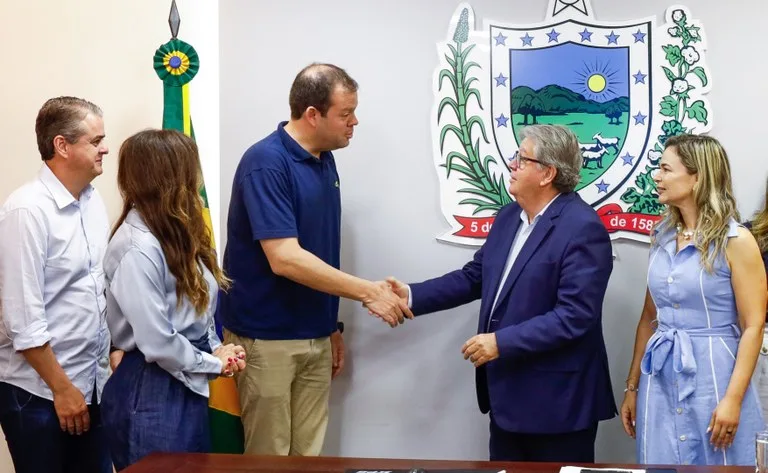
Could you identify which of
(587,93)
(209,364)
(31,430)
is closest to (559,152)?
(587,93)

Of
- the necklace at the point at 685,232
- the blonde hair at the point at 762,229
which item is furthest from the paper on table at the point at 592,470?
the blonde hair at the point at 762,229

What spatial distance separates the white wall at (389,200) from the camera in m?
3.20

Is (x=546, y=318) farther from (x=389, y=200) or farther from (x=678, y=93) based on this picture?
(x=678, y=93)

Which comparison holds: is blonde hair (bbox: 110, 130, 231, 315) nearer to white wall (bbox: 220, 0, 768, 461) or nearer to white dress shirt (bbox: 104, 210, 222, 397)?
white dress shirt (bbox: 104, 210, 222, 397)

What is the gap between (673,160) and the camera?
2676 mm

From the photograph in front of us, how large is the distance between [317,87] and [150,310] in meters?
1.06

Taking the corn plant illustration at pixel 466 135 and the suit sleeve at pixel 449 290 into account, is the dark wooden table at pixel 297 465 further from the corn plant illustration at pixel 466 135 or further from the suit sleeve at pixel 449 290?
the corn plant illustration at pixel 466 135

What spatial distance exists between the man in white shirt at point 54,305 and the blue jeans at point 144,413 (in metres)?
0.28

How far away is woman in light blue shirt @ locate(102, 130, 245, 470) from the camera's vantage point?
2086mm

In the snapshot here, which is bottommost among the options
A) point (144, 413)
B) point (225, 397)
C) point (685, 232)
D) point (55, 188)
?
point (225, 397)

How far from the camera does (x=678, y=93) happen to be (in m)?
3.07

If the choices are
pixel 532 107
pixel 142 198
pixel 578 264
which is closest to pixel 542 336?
pixel 578 264

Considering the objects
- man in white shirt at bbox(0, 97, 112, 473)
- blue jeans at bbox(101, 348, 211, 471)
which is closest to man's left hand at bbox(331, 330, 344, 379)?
man in white shirt at bbox(0, 97, 112, 473)

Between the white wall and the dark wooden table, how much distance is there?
4.28 feet
